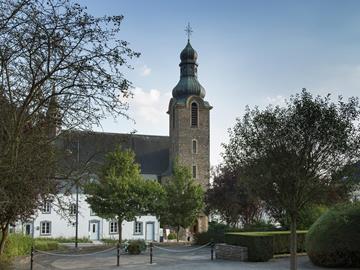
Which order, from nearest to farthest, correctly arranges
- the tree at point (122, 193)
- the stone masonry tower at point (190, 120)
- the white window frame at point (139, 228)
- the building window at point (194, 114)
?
the tree at point (122, 193) → the white window frame at point (139, 228) → the stone masonry tower at point (190, 120) → the building window at point (194, 114)

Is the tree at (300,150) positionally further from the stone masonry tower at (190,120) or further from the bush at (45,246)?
the stone masonry tower at (190,120)

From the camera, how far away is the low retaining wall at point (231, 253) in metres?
21.4

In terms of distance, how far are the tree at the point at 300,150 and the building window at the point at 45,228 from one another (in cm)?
3707

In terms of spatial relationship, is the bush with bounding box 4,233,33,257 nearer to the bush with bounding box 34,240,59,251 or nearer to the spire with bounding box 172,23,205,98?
the bush with bounding box 34,240,59,251

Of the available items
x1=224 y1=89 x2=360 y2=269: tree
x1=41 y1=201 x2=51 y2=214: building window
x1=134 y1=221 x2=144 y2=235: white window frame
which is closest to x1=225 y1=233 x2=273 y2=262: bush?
x1=224 y1=89 x2=360 y2=269: tree

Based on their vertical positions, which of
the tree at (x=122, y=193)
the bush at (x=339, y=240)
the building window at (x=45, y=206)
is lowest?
the bush at (x=339, y=240)

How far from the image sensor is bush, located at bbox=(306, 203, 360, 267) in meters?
17.8

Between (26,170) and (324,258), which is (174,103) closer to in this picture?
(324,258)

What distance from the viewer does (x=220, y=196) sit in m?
35.9

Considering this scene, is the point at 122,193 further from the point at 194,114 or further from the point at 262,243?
the point at 194,114

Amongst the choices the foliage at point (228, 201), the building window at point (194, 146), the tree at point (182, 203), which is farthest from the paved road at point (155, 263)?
the building window at point (194, 146)

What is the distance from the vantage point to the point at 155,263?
2052cm

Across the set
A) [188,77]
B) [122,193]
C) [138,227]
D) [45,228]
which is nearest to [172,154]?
[188,77]

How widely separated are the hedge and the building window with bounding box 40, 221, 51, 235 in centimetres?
2822
